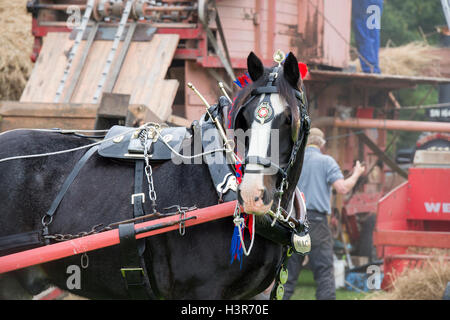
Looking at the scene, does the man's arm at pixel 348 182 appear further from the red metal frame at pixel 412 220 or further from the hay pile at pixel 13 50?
the hay pile at pixel 13 50

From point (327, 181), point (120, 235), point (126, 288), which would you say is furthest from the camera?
point (327, 181)

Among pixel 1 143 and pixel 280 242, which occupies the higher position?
pixel 1 143

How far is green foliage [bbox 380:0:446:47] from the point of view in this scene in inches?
485

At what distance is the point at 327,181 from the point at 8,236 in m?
3.65

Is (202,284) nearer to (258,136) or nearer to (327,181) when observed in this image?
(258,136)

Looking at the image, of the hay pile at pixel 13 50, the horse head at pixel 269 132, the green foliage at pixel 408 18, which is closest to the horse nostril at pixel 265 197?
the horse head at pixel 269 132

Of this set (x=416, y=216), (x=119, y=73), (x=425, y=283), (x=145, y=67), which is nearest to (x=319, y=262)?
(x=425, y=283)

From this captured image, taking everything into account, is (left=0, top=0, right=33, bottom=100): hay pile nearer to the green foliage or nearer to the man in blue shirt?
the man in blue shirt

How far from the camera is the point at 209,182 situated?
10.1 ft

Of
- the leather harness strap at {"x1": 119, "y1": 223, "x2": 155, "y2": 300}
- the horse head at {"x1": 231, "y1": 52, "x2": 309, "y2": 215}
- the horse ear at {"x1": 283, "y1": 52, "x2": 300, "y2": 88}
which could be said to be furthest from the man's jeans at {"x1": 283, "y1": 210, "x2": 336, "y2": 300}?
the horse ear at {"x1": 283, "y1": 52, "x2": 300, "y2": 88}

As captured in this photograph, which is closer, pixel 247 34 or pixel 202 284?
pixel 202 284

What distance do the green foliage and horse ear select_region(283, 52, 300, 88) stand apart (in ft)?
32.4

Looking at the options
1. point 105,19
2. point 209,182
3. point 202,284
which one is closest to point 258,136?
point 209,182

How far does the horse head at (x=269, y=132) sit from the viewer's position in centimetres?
261
